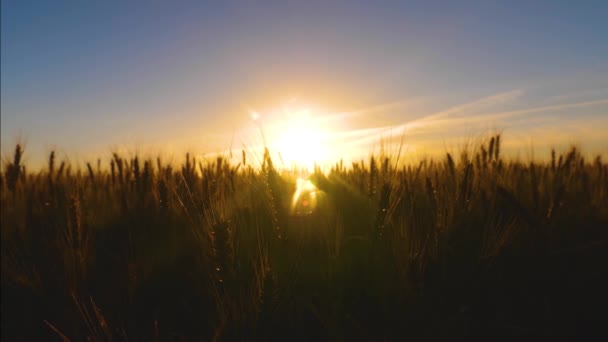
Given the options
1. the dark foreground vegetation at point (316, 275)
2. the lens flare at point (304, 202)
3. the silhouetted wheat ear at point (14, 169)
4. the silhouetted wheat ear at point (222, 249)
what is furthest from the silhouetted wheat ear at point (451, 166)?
the silhouetted wheat ear at point (14, 169)

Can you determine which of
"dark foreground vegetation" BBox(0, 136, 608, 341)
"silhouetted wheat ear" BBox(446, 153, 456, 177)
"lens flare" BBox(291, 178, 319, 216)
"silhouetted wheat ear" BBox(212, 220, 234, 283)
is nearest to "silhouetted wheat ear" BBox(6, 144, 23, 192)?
"dark foreground vegetation" BBox(0, 136, 608, 341)

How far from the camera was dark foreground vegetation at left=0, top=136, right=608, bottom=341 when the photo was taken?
1298mm

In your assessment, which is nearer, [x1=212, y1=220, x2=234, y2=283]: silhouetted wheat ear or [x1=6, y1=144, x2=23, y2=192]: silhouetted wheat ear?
[x1=212, y1=220, x2=234, y2=283]: silhouetted wheat ear

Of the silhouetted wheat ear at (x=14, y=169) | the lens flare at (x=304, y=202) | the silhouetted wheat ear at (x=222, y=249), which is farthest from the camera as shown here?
the silhouetted wheat ear at (x=14, y=169)

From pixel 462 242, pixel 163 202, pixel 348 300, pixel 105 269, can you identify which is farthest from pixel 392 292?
pixel 163 202

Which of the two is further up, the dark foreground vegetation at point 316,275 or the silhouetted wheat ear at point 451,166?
the silhouetted wheat ear at point 451,166

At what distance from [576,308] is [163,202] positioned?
235cm

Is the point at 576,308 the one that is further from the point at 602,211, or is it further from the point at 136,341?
the point at 136,341

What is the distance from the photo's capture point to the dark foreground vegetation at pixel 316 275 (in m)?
1.30

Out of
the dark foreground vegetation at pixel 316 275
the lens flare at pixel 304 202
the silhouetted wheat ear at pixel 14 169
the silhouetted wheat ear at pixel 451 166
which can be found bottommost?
the dark foreground vegetation at pixel 316 275

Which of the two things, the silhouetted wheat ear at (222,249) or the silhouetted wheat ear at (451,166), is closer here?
the silhouetted wheat ear at (222,249)

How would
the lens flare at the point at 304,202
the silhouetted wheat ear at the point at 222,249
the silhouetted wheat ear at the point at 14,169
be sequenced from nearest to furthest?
1. the silhouetted wheat ear at the point at 222,249
2. the lens flare at the point at 304,202
3. the silhouetted wheat ear at the point at 14,169

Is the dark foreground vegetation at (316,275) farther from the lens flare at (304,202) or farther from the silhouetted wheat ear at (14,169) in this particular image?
the silhouetted wheat ear at (14,169)

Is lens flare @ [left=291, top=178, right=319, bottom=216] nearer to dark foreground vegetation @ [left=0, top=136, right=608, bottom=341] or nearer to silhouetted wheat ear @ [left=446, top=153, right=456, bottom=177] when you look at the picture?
dark foreground vegetation @ [left=0, top=136, right=608, bottom=341]
